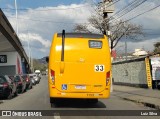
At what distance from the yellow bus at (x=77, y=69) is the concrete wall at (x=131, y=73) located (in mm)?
18914

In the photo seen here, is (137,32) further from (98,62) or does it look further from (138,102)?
(98,62)

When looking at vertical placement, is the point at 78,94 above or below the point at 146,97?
above

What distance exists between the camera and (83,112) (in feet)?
53.5

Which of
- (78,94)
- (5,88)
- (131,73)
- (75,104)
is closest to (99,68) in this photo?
(78,94)

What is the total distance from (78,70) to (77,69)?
2.3 inches

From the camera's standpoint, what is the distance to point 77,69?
17.1m

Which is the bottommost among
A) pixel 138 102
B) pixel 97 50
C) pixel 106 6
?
pixel 138 102

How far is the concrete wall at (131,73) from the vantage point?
37.0 metres

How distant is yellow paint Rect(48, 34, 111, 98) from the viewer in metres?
17.0

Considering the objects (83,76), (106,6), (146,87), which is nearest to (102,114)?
(83,76)

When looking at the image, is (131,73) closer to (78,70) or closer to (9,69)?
(78,70)

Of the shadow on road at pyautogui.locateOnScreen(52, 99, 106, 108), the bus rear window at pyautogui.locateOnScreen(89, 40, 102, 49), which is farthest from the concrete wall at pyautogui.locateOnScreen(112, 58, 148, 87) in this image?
the bus rear window at pyautogui.locateOnScreen(89, 40, 102, 49)

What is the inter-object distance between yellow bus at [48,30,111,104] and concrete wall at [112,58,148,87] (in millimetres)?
18914

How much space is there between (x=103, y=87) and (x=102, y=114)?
6.09 feet
